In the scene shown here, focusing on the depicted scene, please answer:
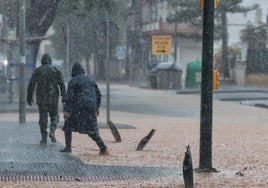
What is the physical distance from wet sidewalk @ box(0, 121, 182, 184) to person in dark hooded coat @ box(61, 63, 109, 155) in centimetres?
49

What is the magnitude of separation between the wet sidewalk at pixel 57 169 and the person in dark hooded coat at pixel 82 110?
0.49m

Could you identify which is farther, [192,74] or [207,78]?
[192,74]

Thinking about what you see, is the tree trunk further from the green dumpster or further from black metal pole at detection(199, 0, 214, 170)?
black metal pole at detection(199, 0, 214, 170)

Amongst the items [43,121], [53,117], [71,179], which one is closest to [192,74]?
[53,117]

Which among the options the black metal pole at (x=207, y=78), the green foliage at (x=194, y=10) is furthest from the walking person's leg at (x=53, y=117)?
the green foliage at (x=194, y=10)

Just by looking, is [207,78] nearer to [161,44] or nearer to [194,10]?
[161,44]

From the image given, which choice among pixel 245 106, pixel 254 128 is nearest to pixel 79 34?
pixel 245 106

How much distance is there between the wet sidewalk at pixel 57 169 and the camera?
893 centimetres

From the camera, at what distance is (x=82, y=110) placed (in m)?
11.2

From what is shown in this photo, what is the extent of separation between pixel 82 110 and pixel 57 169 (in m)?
1.89

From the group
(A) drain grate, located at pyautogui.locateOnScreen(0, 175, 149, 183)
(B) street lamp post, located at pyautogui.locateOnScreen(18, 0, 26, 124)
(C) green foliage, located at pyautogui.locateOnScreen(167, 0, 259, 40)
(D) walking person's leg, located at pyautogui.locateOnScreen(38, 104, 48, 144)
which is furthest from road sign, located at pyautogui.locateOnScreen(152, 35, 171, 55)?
A: (A) drain grate, located at pyautogui.locateOnScreen(0, 175, 149, 183)

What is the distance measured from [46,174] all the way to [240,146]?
17.7 ft

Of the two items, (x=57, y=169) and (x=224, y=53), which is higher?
(x=224, y=53)

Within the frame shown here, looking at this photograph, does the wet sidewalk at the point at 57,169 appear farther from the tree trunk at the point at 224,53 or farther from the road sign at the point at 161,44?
the tree trunk at the point at 224,53
